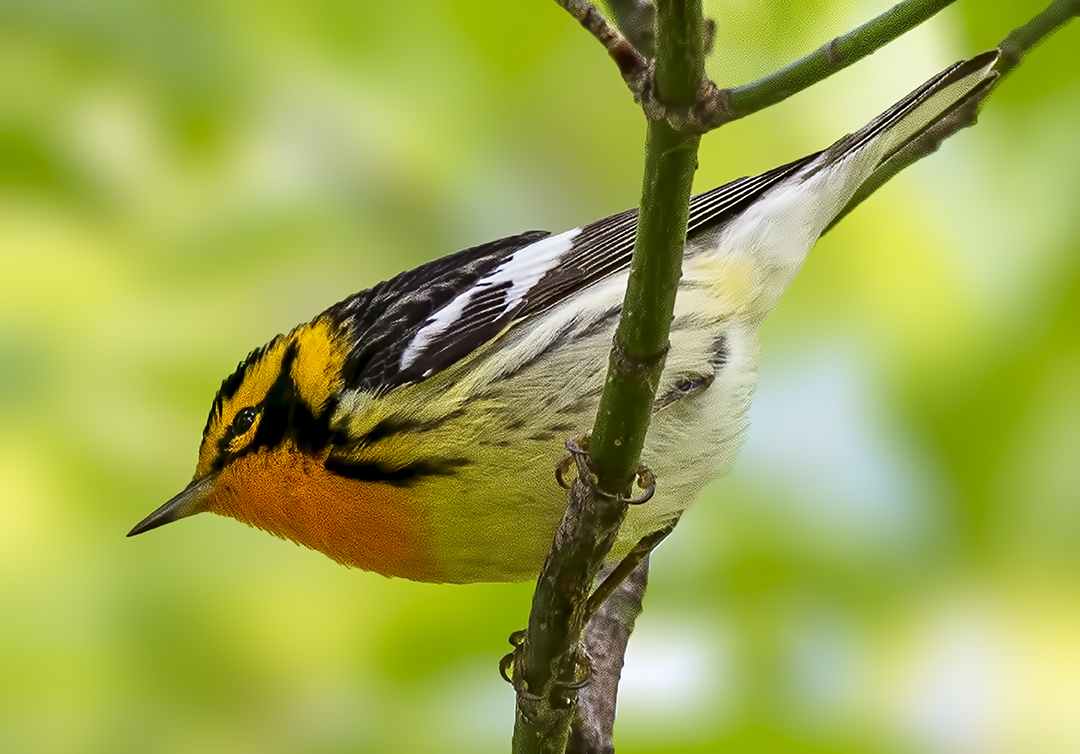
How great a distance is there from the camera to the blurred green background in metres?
2.85

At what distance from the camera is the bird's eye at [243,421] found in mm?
2656

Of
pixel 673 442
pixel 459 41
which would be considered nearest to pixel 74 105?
pixel 459 41

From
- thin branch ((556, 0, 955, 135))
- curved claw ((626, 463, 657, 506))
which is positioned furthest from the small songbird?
thin branch ((556, 0, 955, 135))

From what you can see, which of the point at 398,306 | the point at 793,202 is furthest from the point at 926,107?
the point at 398,306

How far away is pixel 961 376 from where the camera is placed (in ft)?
9.67

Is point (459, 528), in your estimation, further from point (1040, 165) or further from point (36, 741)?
point (1040, 165)

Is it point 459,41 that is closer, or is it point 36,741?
point 36,741

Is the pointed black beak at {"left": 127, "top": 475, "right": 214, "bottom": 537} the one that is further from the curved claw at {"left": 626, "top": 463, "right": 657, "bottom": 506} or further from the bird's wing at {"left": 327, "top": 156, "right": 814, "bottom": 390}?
the curved claw at {"left": 626, "top": 463, "right": 657, "bottom": 506}

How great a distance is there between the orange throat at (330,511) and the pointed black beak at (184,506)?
7cm

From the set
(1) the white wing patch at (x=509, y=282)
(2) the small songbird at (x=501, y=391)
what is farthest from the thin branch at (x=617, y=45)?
(1) the white wing patch at (x=509, y=282)

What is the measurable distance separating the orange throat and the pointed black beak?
73 millimetres

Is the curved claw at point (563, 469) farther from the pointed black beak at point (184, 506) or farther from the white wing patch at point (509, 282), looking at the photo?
the pointed black beak at point (184, 506)

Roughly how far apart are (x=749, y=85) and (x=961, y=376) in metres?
1.94

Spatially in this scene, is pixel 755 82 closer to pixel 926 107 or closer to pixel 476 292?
pixel 926 107
